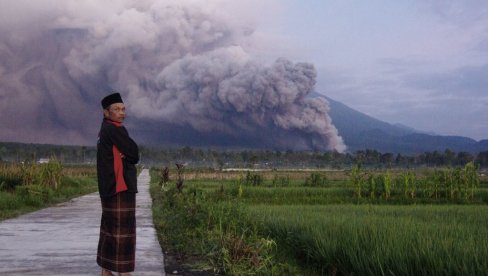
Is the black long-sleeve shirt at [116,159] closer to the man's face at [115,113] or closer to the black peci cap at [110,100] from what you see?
the man's face at [115,113]

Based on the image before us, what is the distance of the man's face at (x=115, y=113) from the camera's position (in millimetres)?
5152

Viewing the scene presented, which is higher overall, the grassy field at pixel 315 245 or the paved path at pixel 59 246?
the grassy field at pixel 315 245

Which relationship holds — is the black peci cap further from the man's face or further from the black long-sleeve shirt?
the black long-sleeve shirt

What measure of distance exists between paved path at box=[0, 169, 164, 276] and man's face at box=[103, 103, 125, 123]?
1.79 m

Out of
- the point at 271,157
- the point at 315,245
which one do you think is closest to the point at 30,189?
the point at 315,245

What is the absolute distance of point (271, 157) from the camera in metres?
128

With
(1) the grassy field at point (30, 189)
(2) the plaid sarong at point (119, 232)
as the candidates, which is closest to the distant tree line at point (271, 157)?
(1) the grassy field at point (30, 189)

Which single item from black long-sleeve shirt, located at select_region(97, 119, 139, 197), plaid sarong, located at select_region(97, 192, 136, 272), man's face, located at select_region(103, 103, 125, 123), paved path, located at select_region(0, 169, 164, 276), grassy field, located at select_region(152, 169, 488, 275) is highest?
man's face, located at select_region(103, 103, 125, 123)

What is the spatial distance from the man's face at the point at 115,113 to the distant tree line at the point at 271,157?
121 m

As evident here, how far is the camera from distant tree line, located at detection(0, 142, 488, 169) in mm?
129125

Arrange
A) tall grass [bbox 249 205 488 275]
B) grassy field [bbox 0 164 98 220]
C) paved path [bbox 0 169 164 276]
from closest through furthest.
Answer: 1. tall grass [bbox 249 205 488 275]
2. paved path [bbox 0 169 164 276]
3. grassy field [bbox 0 164 98 220]

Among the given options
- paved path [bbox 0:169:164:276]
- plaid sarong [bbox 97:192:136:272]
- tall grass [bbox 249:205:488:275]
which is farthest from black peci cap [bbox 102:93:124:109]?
tall grass [bbox 249:205:488:275]

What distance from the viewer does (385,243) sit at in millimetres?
6102

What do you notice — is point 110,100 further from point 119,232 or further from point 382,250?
point 382,250
